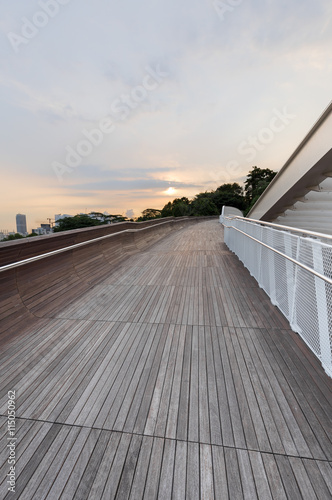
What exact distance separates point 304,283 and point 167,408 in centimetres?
193

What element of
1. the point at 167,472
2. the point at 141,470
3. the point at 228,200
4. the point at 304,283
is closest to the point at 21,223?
the point at 228,200

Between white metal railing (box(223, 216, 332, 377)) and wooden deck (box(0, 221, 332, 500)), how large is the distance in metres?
0.19

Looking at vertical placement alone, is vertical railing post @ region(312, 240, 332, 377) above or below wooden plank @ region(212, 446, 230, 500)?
above

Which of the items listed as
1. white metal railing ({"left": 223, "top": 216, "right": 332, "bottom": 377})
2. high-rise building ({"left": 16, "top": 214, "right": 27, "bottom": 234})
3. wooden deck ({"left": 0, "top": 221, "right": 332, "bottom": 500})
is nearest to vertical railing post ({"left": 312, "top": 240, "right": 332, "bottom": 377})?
white metal railing ({"left": 223, "top": 216, "right": 332, "bottom": 377})

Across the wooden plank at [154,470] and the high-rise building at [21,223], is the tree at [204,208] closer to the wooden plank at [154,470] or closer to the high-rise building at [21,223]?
the wooden plank at [154,470]

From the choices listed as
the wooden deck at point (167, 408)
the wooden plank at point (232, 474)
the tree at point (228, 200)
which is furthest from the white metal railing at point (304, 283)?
the tree at point (228, 200)

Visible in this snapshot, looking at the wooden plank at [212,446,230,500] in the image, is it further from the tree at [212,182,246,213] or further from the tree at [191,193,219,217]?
the tree at [212,182,246,213]

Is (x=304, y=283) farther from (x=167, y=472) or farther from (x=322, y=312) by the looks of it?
(x=167, y=472)

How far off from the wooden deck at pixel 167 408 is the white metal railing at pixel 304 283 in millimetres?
186

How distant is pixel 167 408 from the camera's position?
1.73 meters

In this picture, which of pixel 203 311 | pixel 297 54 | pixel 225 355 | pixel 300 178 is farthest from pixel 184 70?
pixel 225 355

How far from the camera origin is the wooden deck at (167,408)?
127cm

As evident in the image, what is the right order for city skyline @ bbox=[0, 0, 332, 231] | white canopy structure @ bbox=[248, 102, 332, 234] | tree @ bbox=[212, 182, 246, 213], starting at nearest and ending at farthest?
white canopy structure @ bbox=[248, 102, 332, 234]
city skyline @ bbox=[0, 0, 332, 231]
tree @ bbox=[212, 182, 246, 213]

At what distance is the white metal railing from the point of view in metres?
2.05
